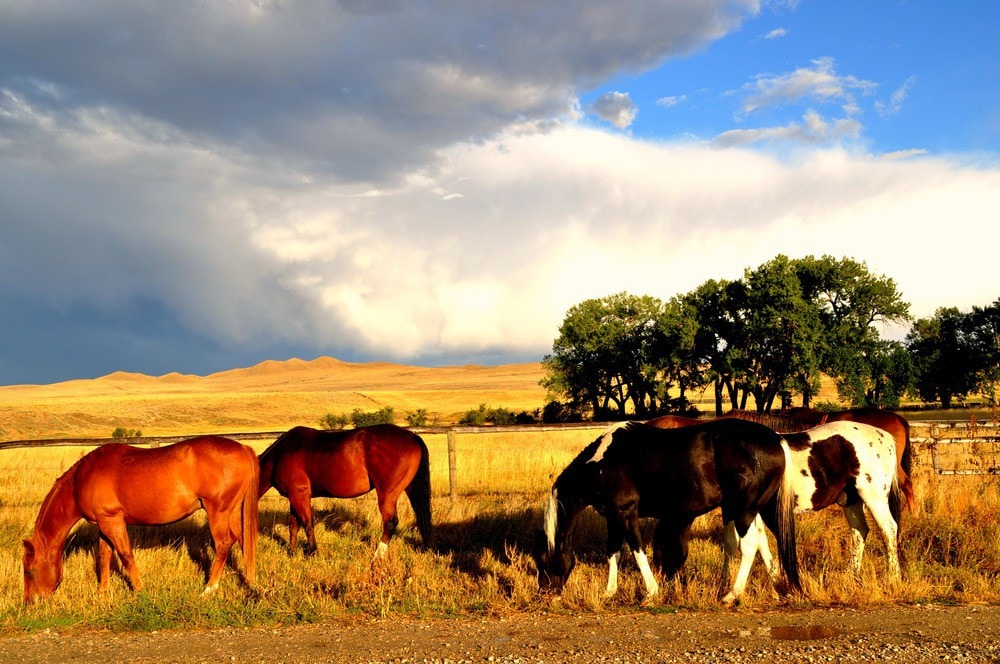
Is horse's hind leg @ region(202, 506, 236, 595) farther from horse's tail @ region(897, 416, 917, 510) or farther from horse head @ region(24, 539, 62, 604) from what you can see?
horse's tail @ region(897, 416, 917, 510)

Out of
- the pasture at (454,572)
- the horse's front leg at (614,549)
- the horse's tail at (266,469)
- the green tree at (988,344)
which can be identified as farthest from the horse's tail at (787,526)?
the green tree at (988,344)

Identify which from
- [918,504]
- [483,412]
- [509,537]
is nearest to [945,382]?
[483,412]

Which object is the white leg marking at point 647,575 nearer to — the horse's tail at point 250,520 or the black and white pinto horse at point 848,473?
the black and white pinto horse at point 848,473

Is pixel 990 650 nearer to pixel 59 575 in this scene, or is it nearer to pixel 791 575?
pixel 791 575

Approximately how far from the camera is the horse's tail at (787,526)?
6.73 m

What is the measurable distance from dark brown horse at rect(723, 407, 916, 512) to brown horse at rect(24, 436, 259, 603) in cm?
742

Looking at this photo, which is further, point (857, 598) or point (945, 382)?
point (945, 382)

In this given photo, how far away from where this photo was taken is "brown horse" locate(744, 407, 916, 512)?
9.63 meters

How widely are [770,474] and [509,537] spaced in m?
4.07

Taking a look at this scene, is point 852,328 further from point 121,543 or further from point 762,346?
point 121,543

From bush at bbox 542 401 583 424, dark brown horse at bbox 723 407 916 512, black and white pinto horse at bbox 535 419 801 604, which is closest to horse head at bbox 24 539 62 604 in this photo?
black and white pinto horse at bbox 535 419 801 604

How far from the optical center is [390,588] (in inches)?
Answer: 280

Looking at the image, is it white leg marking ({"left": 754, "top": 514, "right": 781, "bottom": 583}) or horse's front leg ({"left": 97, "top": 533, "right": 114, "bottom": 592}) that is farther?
horse's front leg ({"left": 97, "top": 533, "right": 114, "bottom": 592})

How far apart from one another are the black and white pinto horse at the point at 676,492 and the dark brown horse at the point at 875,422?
2.79 metres
